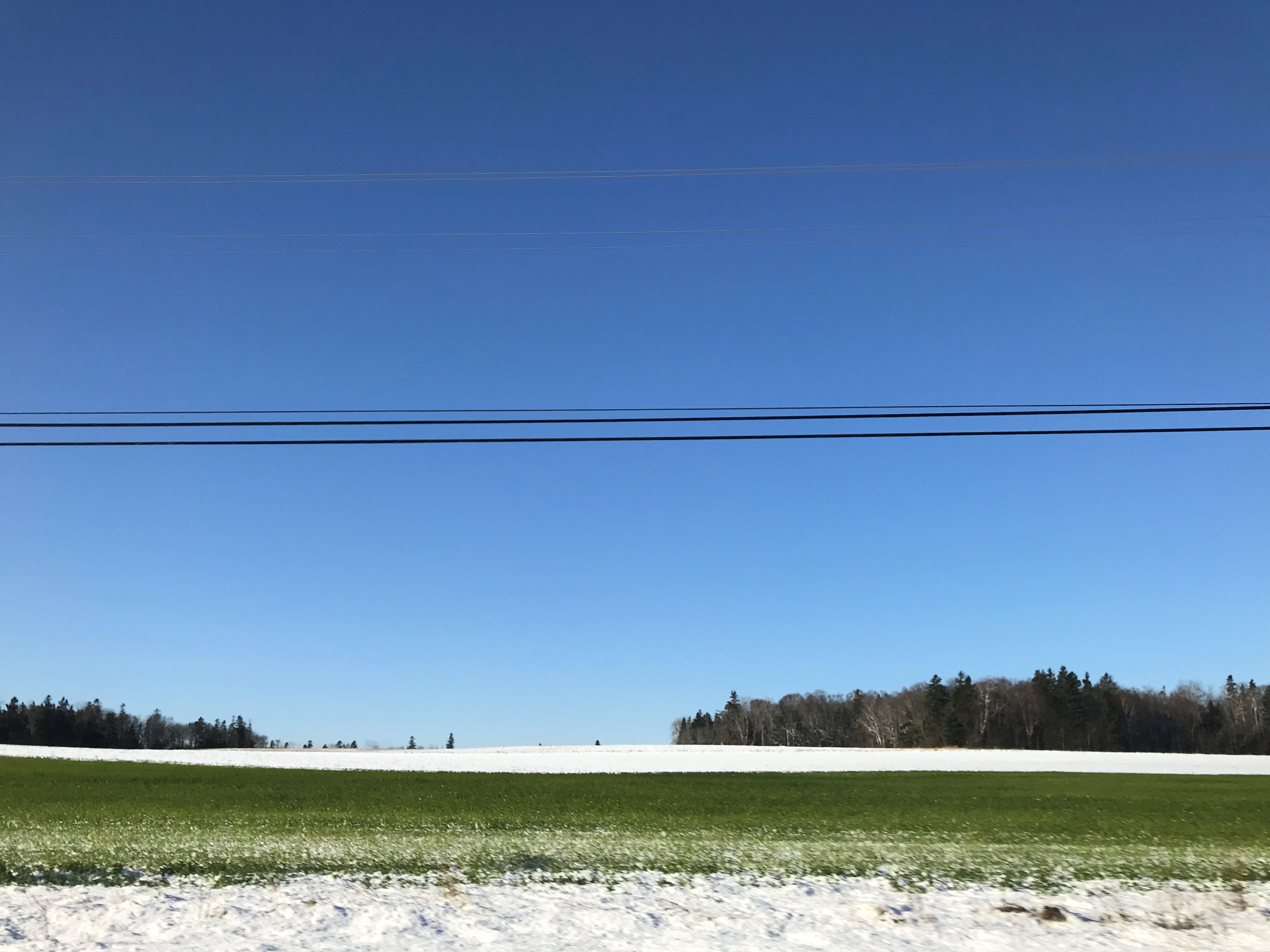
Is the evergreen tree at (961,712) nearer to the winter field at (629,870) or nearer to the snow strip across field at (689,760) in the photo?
the snow strip across field at (689,760)

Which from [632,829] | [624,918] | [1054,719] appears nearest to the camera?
[624,918]

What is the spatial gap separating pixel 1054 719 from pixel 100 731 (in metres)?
142

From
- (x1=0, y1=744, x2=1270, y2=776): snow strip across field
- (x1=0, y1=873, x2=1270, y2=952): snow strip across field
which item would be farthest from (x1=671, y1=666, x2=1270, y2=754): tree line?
(x1=0, y1=873, x2=1270, y2=952): snow strip across field

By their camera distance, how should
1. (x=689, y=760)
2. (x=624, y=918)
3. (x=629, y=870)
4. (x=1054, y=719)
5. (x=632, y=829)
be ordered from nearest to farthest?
(x=624, y=918) → (x=629, y=870) → (x=632, y=829) → (x=689, y=760) → (x=1054, y=719)

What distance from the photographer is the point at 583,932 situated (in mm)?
10656

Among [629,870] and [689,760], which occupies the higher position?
[629,870]

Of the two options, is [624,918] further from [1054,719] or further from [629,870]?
[1054,719]

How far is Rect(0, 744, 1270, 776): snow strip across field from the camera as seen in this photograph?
5159 cm

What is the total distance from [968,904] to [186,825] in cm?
1721

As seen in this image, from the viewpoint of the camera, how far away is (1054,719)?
121312mm

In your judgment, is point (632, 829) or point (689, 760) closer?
point (632, 829)

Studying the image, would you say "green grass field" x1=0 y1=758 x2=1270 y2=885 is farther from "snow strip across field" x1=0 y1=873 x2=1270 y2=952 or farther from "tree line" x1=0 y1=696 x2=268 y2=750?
"tree line" x1=0 y1=696 x2=268 y2=750

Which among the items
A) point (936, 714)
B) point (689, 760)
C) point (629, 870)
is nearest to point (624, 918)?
point (629, 870)

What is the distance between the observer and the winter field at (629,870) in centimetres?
1054
